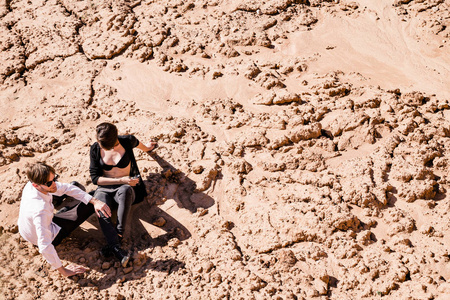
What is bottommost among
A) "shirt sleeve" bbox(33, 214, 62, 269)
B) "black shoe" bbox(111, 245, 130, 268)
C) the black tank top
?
"black shoe" bbox(111, 245, 130, 268)

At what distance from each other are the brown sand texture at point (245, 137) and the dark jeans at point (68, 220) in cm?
14

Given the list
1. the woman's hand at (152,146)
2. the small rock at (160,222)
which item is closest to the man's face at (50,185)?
the small rock at (160,222)

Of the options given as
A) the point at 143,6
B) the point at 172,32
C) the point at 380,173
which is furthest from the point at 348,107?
the point at 143,6

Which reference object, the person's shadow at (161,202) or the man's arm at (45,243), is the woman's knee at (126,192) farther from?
the man's arm at (45,243)

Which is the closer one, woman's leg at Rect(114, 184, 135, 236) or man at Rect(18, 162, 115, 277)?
man at Rect(18, 162, 115, 277)

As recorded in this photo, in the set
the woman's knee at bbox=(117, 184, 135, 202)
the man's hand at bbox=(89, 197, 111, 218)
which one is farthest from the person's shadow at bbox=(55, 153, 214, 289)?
the man's hand at bbox=(89, 197, 111, 218)

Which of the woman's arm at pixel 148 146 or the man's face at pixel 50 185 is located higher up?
the man's face at pixel 50 185

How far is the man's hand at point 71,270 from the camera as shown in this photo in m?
3.25

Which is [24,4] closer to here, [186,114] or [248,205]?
[186,114]

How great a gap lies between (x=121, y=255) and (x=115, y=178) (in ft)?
2.34

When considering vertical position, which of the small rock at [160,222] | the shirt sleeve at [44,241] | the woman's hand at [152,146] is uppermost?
the woman's hand at [152,146]

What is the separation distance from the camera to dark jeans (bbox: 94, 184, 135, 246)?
341 centimetres

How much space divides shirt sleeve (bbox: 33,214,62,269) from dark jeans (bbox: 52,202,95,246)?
290 millimetres

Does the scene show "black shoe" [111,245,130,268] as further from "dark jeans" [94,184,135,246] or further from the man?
the man
